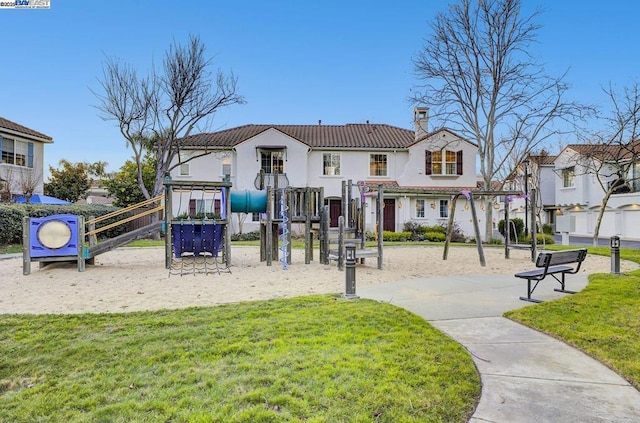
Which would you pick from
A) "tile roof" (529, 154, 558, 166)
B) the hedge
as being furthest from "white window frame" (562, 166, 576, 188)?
the hedge

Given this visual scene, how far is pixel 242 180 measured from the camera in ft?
92.5

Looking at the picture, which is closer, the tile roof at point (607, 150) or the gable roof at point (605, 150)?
the tile roof at point (607, 150)

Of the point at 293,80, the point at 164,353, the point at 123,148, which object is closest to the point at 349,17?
the point at 293,80

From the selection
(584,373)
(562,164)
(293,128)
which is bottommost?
(584,373)

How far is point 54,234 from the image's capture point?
1066 centimetres

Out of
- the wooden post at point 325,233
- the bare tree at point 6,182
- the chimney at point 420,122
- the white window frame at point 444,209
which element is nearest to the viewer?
the wooden post at point 325,233

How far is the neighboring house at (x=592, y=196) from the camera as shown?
3042 cm

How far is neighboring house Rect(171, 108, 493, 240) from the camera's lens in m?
28.3

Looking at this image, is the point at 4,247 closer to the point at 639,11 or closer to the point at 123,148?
the point at 123,148

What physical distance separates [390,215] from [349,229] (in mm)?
17529

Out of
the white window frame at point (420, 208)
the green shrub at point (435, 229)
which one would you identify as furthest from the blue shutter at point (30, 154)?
the green shrub at point (435, 229)

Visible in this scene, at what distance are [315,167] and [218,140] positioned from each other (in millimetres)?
7588

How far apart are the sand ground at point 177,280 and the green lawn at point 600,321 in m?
3.40

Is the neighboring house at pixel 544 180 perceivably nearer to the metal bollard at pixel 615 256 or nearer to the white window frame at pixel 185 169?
the white window frame at pixel 185 169
